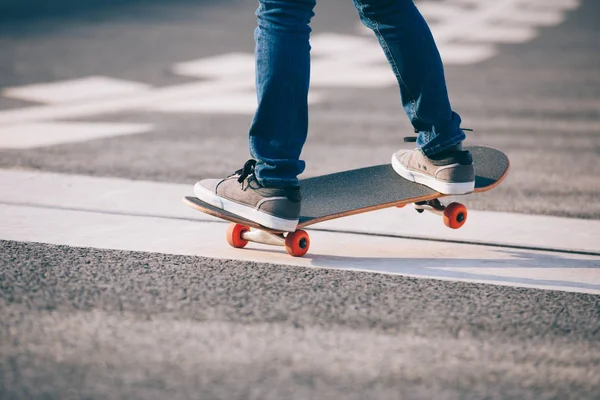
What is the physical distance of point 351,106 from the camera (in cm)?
725

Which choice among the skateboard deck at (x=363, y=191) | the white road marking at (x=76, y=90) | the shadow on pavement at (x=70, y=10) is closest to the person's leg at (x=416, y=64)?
the skateboard deck at (x=363, y=191)

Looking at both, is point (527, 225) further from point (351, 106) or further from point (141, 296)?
point (351, 106)

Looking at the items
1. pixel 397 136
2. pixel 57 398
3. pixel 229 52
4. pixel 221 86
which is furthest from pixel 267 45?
pixel 229 52

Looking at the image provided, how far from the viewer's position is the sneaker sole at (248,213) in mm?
3289

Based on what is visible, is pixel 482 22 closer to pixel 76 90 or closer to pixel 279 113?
pixel 76 90

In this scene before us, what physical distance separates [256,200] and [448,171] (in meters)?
0.69

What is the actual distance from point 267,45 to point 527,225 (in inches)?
49.7

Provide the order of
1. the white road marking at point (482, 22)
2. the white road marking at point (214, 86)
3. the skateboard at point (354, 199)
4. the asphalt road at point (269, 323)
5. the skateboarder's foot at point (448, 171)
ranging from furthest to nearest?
the white road marking at point (482, 22), the white road marking at point (214, 86), the skateboarder's foot at point (448, 171), the skateboard at point (354, 199), the asphalt road at point (269, 323)

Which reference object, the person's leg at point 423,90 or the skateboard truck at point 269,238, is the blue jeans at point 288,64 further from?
the skateboard truck at point 269,238

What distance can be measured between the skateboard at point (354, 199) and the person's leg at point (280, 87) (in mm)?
177

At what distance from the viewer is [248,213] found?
131 inches

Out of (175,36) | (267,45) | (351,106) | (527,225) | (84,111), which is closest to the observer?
(267,45)

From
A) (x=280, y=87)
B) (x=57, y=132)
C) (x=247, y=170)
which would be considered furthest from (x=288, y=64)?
(x=57, y=132)

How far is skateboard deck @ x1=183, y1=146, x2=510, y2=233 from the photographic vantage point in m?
3.42
